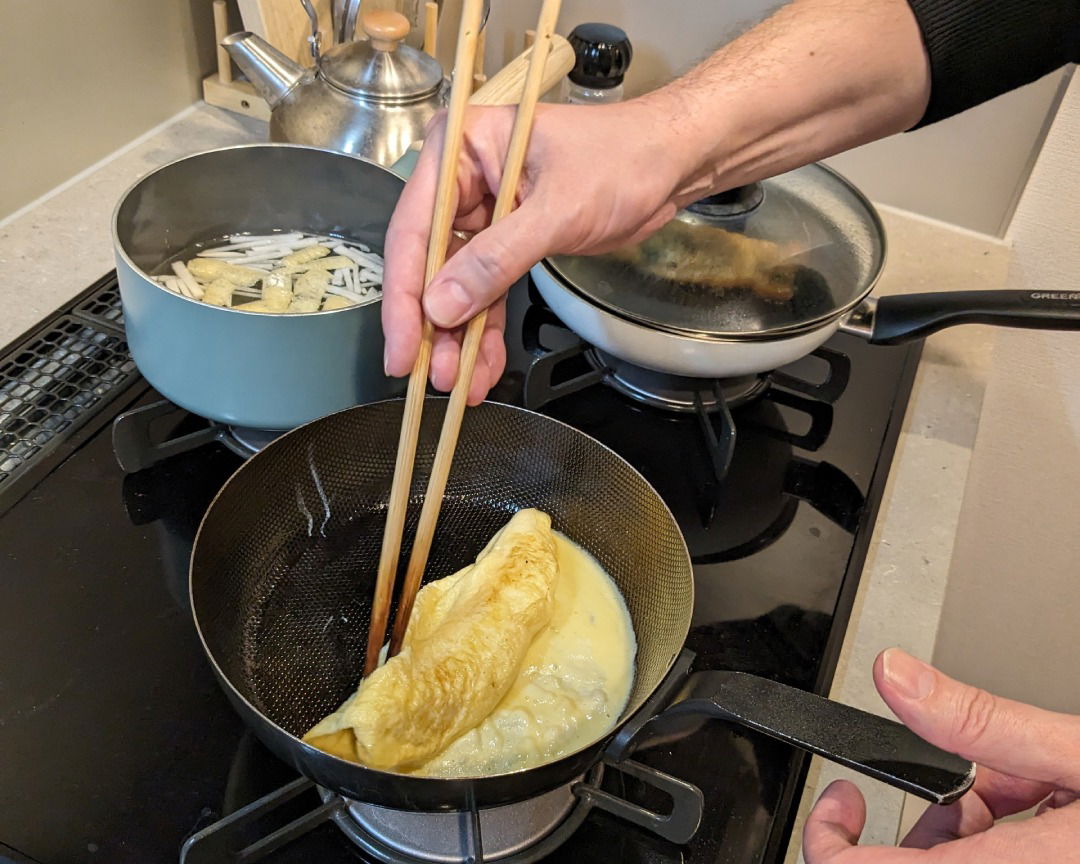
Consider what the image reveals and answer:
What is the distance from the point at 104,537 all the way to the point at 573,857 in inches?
18.7

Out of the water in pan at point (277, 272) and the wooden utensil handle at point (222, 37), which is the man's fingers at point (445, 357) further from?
the wooden utensil handle at point (222, 37)

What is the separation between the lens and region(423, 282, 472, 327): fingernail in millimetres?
663

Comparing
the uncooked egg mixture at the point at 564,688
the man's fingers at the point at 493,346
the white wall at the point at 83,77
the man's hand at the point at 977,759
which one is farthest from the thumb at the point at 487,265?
the white wall at the point at 83,77

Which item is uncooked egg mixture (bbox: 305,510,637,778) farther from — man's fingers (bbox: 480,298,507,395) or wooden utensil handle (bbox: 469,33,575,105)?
wooden utensil handle (bbox: 469,33,575,105)

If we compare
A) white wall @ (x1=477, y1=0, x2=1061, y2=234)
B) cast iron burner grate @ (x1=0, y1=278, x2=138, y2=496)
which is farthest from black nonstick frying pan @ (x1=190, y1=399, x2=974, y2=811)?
white wall @ (x1=477, y1=0, x2=1061, y2=234)

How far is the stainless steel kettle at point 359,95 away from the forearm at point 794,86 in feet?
1.19

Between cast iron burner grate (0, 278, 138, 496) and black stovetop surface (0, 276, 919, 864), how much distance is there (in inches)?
1.0

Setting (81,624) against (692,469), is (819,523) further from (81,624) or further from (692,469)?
(81,624)

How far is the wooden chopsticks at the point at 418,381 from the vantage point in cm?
66

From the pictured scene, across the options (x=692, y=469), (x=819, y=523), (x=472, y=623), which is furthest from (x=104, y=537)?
(x=819, y=523)

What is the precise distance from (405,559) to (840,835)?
42 centimetres

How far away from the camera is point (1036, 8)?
2.62ft

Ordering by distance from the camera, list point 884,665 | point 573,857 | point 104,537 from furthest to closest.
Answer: point 104,537 < point 573,857 < point 884,665

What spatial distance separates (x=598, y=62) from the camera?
1126 mm
